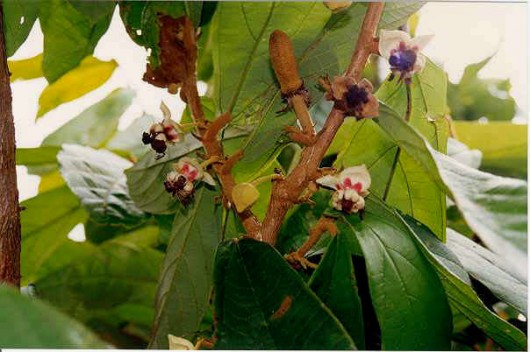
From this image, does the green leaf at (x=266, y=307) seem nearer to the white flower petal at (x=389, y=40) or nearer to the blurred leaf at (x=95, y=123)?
the white flower petal at (x=389, y=40)

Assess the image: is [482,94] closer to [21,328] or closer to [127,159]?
[127,159]

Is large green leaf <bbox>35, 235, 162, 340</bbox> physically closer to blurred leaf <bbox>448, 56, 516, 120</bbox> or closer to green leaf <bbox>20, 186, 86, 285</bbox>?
green leaf <bbox>20, 186, 86, 285</bbox>

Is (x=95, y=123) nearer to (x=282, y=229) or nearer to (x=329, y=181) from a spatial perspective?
(x=282, y=229)

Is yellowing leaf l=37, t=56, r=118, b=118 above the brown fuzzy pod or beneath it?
beneath

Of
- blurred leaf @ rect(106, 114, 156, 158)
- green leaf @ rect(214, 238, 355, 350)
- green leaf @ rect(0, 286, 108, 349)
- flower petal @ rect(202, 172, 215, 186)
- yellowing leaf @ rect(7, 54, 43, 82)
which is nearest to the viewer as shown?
green leaf @ rect(0, 286, 108, 349)

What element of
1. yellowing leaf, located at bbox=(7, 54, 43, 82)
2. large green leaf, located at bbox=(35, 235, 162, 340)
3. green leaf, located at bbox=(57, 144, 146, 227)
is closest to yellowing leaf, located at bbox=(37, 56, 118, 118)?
yellowing leaf, located at bbox=(7, 54, 43, 82)

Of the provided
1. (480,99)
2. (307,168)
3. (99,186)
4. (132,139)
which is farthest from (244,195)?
(480,99)
